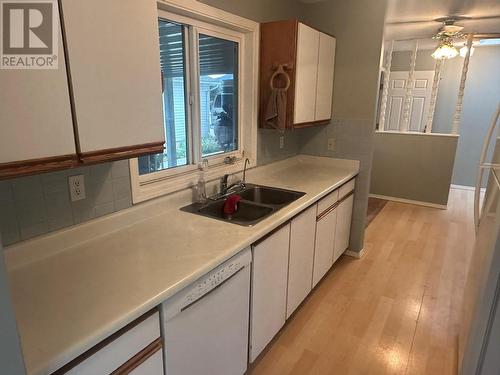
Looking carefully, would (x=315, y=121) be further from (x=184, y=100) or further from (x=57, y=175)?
(x=57, y=175)

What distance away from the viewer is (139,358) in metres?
1.05

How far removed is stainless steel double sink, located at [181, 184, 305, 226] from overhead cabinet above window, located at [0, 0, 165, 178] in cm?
68

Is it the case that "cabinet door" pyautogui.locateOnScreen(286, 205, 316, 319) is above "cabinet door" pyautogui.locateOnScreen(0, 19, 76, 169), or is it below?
below

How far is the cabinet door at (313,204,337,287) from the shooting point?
95.1 inches

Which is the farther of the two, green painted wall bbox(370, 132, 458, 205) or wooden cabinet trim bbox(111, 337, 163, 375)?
green painted wall bbox(370, 132, 458, 205)

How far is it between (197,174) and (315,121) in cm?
127

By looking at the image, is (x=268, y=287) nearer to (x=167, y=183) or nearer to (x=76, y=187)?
(x=167, y=183)

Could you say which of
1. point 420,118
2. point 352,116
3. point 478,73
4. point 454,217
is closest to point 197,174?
point 352,116

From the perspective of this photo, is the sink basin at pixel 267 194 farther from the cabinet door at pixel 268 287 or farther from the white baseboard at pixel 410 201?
the white baseboard at pixel 410 201

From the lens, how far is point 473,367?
4.93 ft

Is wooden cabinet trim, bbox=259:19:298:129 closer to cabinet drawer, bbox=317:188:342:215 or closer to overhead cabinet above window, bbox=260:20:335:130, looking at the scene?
overhead cabinet above window, bbox=260:20:335:130

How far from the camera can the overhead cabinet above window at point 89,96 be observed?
2.95 feet

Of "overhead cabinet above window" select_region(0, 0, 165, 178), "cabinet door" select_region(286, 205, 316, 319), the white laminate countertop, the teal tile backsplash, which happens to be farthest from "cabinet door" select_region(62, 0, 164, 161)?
"cabinet door" select_region(286, 205, 316, 319)

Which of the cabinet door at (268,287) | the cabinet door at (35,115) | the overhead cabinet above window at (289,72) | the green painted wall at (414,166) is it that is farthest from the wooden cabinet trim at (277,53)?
the green painted wall at (414,166)
